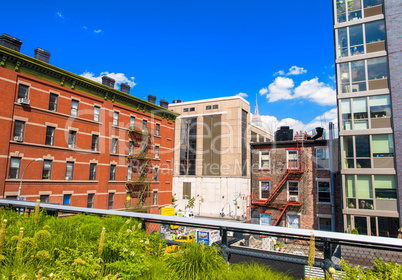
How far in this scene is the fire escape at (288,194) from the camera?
2709 centimetres

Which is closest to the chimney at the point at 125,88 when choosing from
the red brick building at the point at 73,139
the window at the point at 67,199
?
the red brick building at the point at 73,139

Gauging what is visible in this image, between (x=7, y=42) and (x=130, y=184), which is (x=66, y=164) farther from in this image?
(x=7, y=42)

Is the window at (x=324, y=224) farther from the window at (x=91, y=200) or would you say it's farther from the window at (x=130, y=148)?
the window at (x=91, y=200)

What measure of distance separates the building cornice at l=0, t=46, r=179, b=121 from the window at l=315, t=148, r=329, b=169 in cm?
2386

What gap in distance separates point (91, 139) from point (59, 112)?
15.1ft

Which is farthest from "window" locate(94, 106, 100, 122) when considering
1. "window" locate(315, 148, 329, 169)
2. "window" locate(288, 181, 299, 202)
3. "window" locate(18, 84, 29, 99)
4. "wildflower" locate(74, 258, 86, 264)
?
"wildflower" locate(74, 258, 86, 264)

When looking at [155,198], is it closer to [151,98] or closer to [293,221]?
[151,98]

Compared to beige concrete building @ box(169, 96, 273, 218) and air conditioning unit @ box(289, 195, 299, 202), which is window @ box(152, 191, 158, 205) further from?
air conditioning unit @ box(289, 195, 299, 202)

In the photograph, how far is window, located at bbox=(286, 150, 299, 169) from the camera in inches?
1098

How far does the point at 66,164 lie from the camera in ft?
90.8

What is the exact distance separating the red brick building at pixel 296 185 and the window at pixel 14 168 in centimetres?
2355

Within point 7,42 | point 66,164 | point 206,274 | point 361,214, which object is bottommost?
point 361,214

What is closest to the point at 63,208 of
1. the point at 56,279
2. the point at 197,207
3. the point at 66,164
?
the point at 56,279

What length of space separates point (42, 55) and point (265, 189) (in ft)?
91.1
